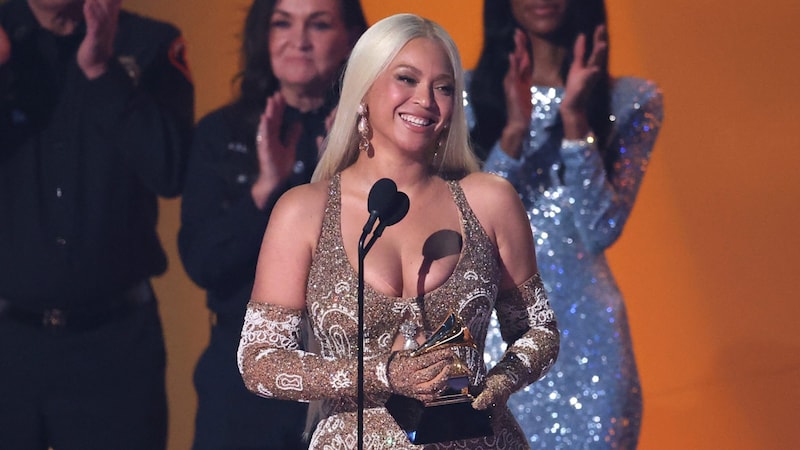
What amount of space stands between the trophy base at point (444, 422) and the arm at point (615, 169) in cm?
183

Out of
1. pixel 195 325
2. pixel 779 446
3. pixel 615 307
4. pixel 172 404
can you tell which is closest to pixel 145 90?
pixel 195 325

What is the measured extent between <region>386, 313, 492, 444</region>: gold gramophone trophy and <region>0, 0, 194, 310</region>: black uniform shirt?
2.32 m


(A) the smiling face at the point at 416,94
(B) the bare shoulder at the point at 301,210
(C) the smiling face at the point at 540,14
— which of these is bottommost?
(B) the bare shoulder at the point at 301,210

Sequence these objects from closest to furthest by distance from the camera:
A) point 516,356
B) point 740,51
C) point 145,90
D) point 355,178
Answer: point 516,356 < point 355,178 < point 740,51 < point 145,90

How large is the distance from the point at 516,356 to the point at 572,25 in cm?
188

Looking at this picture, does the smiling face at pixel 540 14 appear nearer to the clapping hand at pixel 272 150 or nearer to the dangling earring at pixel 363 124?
the clapping hand at pixel 272 150

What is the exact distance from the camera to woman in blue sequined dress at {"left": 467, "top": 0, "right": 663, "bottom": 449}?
3.80m

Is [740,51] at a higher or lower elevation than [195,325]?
higher

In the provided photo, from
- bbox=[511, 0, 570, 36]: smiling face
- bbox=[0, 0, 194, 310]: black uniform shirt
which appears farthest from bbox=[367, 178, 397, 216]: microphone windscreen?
bbox=[0, 0, 194, 310]: black uniform shirt

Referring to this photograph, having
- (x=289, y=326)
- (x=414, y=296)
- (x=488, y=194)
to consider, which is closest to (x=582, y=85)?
(x=488, y=194)

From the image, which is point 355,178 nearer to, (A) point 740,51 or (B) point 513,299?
(B) point 513,299

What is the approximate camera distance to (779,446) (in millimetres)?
3705

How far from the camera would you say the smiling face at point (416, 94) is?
2297 mm

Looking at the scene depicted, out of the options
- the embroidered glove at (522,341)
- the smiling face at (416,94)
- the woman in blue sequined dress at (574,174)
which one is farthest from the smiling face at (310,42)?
the embroidered glove at (522,341)
